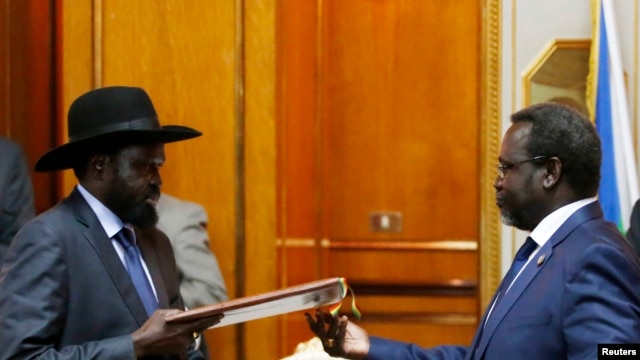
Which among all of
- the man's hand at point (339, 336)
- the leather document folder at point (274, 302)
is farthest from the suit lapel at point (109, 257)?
the man's hand at point (339, 336)

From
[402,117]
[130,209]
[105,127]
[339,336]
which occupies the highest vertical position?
[402,117]

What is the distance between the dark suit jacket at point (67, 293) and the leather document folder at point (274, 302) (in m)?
0.27

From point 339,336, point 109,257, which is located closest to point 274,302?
point 339,336

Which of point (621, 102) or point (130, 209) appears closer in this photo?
point (130, 209)

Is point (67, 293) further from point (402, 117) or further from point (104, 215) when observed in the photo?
point (402, 117)

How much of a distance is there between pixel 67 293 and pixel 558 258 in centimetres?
138

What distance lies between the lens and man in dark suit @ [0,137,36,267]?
17.4 ft

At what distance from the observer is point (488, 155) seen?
21.7 ft

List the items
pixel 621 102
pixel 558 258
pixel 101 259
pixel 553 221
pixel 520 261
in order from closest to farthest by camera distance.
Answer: pixel 558 258, pixel 553 221, pixel 520 261, pixel 101 259, pixel 621 102

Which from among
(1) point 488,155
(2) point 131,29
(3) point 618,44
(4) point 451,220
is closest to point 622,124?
(3) point 618,44

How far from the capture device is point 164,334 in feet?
10.8

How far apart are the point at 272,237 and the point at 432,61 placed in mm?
2183

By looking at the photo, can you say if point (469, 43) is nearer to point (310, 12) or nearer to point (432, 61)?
point (432, 61)

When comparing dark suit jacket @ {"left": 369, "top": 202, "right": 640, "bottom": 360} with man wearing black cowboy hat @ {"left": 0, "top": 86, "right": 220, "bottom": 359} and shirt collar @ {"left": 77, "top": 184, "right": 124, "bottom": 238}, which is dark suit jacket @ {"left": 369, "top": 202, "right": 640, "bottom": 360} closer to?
man wearing black cowboy hat @ {"left": 0, "top": 86, "right": 220, "bottom": 359}
